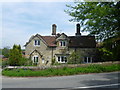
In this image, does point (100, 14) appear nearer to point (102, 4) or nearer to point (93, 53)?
point (102, 4)

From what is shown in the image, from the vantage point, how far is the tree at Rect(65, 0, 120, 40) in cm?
2165

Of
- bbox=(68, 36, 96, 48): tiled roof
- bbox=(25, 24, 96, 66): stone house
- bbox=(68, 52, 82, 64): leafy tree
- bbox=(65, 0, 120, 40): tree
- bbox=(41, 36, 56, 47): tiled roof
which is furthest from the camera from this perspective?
bbox=(41, 36, 56, 47): tiled roof

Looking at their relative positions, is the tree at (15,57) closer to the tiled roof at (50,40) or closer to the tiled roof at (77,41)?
the tiled roof at (77,41)

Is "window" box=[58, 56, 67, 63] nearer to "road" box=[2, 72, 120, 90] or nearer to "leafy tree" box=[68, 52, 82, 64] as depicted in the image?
"leafy tree" box=[68, 52, 82, 64]

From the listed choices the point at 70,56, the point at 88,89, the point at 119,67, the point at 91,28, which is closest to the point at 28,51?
the point at 70,56

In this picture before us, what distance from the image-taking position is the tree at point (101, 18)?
21653 mm

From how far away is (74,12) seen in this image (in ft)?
88.4

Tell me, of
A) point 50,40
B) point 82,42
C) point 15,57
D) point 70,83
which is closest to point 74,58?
point 82,42

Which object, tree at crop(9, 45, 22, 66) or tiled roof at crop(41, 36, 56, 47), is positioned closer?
tree at crop(9, 45, 22, 66)

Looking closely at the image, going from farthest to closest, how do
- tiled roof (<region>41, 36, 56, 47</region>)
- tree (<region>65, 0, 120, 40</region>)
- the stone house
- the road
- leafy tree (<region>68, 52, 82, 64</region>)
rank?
tiled roof (<region>41, 36, 56, 47</region>) → the stone house → leafy tree (<region>68, 52, 82, 64</region>) → tree (<region>65, 0, 120, 40</region>) → the road

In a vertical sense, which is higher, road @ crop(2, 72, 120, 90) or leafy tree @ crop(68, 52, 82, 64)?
leafy tree @ crop(68, 52, 82, 64)

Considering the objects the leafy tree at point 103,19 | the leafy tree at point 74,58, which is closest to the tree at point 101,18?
the leafy tree at point 103,19

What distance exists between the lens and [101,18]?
875 inches

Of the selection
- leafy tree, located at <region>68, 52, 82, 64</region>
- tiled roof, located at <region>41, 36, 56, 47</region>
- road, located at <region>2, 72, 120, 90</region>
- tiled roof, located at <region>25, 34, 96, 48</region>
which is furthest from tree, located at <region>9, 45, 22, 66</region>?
road, located at <region>2, 72, 120, 90</region>
